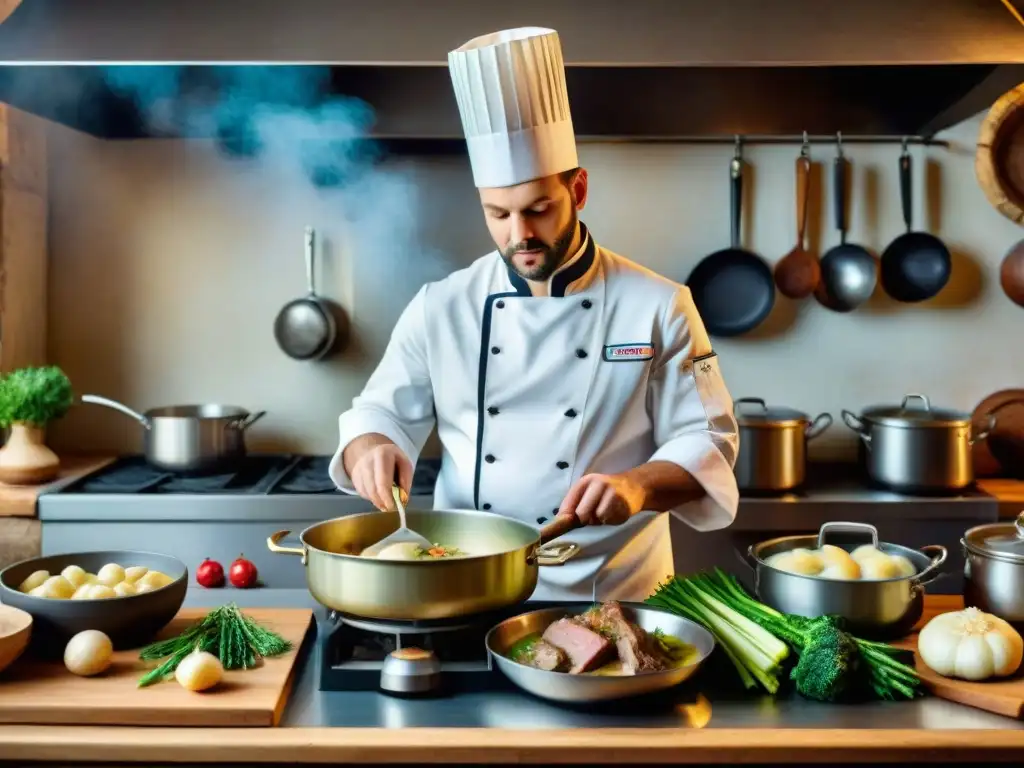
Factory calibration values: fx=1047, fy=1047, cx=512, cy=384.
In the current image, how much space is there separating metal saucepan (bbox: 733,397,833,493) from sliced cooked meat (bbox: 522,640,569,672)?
65.1 inches

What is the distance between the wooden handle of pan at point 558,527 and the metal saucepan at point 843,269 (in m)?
2.09

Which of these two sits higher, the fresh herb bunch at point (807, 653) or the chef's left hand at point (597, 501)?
the chef's left hand at point (597, 501)

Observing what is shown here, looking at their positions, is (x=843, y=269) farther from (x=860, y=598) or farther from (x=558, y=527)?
(x=558, y=527)

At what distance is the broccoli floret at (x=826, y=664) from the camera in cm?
142

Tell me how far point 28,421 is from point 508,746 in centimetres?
217

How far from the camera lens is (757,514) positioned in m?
2.93

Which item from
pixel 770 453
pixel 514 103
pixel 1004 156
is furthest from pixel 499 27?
pixel 1004 156

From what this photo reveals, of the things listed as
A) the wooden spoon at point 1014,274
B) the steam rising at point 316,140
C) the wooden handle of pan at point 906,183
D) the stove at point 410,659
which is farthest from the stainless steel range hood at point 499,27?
the stove at point 410,659

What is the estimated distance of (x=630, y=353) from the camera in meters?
2.16

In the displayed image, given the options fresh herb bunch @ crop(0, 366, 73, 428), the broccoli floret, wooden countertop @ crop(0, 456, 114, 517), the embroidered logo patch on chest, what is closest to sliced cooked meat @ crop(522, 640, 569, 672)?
the broccoli floret

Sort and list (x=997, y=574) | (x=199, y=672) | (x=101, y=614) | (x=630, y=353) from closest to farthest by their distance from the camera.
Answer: (x=199, y=672)
(x=101, y=614)
(x=997, y=574)
(x=630, y=353)

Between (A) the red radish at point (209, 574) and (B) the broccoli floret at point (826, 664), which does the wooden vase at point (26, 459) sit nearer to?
(A) the red radish at point (209, 574)

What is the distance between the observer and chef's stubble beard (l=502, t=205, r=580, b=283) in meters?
1.93

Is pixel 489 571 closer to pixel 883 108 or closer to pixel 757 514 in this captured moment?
pixel 757 514
